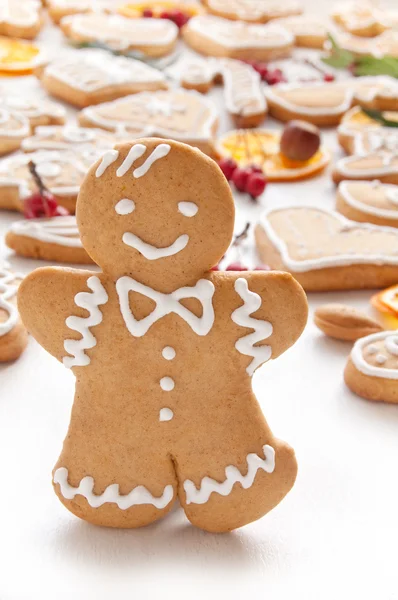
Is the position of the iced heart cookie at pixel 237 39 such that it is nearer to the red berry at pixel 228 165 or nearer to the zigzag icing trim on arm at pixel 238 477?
the red berry at pixel 228 165

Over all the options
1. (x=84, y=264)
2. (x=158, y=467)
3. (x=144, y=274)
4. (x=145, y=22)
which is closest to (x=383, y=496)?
(x=158, y=467)

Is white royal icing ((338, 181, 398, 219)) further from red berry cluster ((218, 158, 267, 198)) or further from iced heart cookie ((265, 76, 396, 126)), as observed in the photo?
iced heart cookie ((265, 76, 396, 126))

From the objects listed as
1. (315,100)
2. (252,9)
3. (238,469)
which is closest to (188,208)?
(238,469)

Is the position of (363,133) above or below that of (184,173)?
below

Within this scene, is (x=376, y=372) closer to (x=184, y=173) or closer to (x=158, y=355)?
(x=158, y=355)

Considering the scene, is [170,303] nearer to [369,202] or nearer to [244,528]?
[244,528]

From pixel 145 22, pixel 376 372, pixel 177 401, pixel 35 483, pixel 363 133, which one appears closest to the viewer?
pixel 177 401
